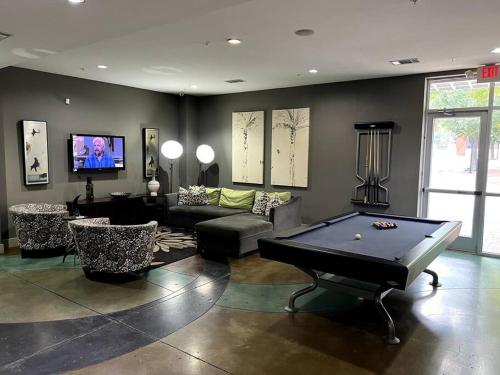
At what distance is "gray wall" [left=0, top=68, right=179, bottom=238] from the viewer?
5.56 meters

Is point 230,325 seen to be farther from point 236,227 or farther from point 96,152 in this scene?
point 96,152

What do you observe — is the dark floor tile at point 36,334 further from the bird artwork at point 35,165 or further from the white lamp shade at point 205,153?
the white lamp shade at point 205,153

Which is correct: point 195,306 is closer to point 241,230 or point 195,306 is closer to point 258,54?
point 241,230

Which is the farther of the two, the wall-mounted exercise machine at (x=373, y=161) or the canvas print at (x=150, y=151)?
the canvas print at (x=150, y=151)

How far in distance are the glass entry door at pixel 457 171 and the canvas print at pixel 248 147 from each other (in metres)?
3.09

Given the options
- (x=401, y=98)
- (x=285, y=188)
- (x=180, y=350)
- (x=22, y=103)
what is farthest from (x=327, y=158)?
(x=22, y=103)

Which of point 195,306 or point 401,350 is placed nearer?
point 401,350

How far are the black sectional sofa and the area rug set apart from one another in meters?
0.24

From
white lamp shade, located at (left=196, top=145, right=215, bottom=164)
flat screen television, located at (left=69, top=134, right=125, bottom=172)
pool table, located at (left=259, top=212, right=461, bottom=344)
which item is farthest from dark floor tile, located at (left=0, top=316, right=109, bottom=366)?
white lamp shade, located at (left=196, top=145, right=215, bottom=164)

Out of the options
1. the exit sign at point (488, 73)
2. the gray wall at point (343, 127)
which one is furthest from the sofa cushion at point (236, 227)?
the exit sign at point (488, 73)

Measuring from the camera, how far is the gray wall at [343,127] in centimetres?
590

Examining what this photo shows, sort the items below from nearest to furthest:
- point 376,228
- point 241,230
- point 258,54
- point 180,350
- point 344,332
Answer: point 180,350, point 344,332, point 376,228, point 258,54, point 241,230

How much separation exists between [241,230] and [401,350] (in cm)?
272

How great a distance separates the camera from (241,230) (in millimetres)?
5215
